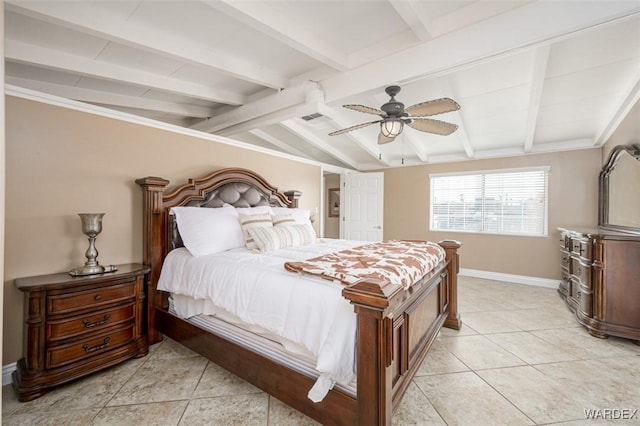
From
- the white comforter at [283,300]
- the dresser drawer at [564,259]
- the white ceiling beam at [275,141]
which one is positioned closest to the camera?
the white comforter at [283,300]

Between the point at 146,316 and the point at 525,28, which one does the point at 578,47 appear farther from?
the point at 146,316

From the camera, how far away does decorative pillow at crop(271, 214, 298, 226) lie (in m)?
3.32

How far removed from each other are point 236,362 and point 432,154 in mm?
5097

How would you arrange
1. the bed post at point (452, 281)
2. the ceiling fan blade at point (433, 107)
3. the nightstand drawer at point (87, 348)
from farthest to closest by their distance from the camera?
the bed post at point (452, 281)
the ceiling fan blade at point (433, 107)
the nightstand drawer at point (87, 348)

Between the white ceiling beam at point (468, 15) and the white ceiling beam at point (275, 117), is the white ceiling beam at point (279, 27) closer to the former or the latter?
the white ceiling beam at point (275, 117)

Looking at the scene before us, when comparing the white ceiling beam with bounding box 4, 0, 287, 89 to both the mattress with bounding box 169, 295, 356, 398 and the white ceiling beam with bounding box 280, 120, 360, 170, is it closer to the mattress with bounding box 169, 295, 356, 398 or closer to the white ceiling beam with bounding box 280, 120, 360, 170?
the white ceiling beam with bounding box 280, 120, 360, 170

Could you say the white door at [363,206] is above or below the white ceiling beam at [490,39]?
below

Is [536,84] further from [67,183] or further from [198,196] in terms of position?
[67,183]

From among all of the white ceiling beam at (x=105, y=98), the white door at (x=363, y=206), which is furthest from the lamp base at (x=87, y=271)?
the white door at (x=363, y=206)

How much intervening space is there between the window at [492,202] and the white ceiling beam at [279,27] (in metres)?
3.85

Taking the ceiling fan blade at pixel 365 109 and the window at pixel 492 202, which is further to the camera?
the window at pixel 492 202

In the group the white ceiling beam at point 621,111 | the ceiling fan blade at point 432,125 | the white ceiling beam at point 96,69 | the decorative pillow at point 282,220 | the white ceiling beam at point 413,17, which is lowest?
the decorative pillow at point 282,220

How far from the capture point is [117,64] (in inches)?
104

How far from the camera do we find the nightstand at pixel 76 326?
6.07 ft
